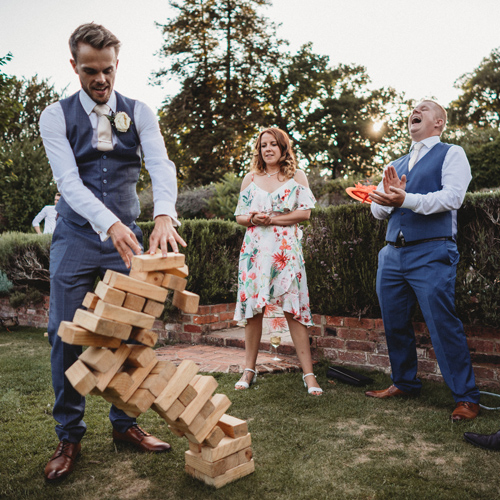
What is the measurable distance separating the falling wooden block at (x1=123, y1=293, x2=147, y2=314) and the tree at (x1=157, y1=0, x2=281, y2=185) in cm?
2193

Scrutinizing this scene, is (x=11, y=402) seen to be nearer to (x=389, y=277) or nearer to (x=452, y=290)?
(x=389, y=277)

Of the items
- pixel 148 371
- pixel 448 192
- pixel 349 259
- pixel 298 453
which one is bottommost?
pixel 298 453

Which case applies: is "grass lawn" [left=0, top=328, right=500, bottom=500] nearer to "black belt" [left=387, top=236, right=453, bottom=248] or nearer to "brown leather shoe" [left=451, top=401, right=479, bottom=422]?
"brown leather shoe" [left=451, top=401, right=479, bottom=422]

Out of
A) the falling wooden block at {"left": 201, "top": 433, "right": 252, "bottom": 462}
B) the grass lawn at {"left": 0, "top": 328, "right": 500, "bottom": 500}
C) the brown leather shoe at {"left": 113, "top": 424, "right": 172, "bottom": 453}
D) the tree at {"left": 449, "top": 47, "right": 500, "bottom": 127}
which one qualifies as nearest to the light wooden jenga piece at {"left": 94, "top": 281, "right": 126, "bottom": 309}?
the falling wooden block at {"left": 201, "top": 433, "right": 252, "bottom": 462}

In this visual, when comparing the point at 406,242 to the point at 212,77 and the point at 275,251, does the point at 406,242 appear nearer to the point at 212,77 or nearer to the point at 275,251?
the point at 275,251

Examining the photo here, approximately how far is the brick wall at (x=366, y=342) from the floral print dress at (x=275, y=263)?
0.75m

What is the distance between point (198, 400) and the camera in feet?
7.24

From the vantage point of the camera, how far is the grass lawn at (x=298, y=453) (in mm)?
2234

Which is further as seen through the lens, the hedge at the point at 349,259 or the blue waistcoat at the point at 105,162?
the hedge at the point at 349,259

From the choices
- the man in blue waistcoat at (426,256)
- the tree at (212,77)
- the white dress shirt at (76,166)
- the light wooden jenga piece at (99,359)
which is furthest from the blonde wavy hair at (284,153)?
the tree at (212,77)

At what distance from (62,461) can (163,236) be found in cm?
130

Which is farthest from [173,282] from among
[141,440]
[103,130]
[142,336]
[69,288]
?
[141,440]

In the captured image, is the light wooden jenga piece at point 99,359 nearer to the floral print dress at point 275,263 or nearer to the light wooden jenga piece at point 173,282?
the light wooden jenga piece at point 173,282

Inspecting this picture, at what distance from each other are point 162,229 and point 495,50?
121 feet
